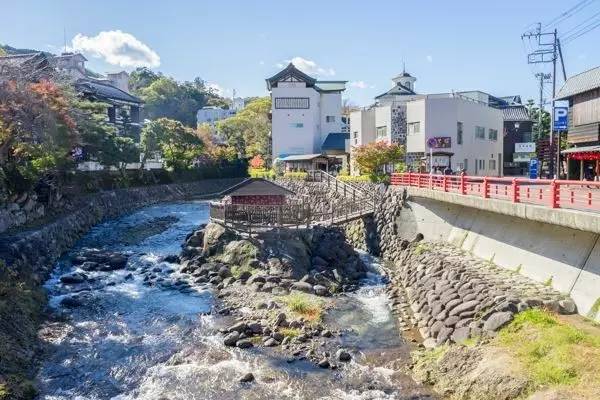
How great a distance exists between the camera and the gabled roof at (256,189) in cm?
2672

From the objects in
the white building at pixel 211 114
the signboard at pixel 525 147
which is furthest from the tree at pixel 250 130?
the signboard at pixel 525 147

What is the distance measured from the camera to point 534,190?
16.4m

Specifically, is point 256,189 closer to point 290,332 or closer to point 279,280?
point 279,280

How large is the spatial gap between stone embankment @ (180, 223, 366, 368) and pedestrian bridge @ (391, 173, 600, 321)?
17.0 feet

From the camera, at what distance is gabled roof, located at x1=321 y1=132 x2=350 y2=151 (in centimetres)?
6494

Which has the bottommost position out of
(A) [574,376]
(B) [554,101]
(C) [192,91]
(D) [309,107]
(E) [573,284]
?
(A) [574,376]

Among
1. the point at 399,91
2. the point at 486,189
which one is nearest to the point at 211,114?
the point at 399,91

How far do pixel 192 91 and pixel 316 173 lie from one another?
210 feet

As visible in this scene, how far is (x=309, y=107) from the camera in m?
66.4

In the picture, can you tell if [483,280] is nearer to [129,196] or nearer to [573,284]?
[573,284]

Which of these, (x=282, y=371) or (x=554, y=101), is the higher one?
(x=554, y=101)

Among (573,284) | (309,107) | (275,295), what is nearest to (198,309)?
(275,295)

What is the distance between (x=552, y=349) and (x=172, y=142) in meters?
52.0

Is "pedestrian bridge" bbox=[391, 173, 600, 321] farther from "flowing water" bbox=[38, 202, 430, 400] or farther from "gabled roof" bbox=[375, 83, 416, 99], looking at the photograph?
"gabled roof" bbox=[375, 83, 416, 99]
